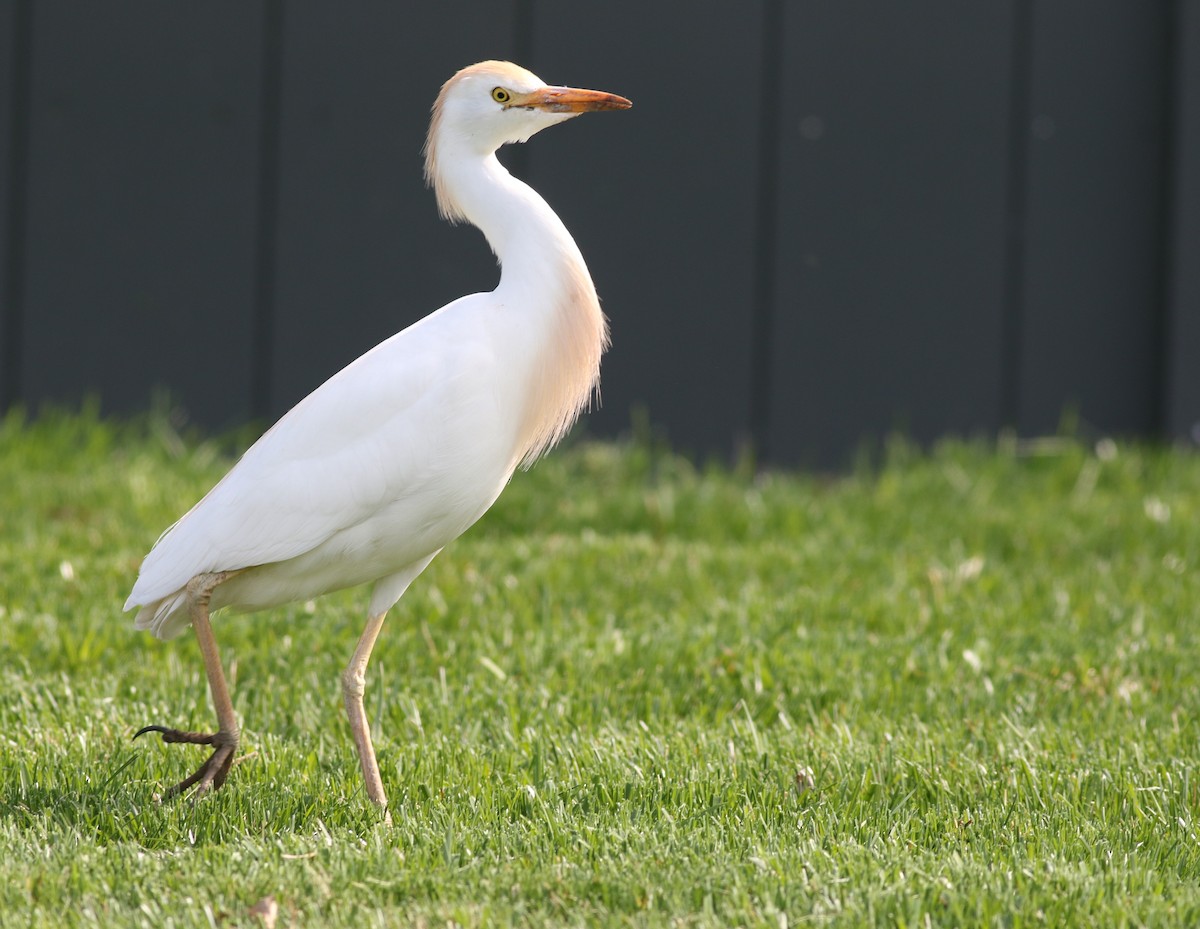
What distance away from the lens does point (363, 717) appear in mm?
3188

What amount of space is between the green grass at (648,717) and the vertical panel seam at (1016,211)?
41.2 inches

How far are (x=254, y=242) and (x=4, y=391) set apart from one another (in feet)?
4.42

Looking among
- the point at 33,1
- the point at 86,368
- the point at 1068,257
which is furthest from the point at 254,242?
the point at 1068,257

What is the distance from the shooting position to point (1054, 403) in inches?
281

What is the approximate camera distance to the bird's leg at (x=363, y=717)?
9.98ft

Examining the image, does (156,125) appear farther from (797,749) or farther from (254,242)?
(797,749)

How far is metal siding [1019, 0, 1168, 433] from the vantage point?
6918mm

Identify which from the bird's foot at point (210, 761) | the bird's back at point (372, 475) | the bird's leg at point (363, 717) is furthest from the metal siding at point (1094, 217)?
the bird's foot at point (210, 761)

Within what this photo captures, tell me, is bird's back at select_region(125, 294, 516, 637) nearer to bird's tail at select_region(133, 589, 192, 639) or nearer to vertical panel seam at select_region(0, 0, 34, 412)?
bird's tail at select_region(133, 589, 192, 639)

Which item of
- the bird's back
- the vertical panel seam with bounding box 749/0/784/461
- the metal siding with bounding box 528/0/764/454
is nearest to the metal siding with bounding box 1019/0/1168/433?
the vertical panel seam with bounding box 749/0/784/461

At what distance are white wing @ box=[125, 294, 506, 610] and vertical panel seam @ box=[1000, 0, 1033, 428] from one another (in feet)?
14.6

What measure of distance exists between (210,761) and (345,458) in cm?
70

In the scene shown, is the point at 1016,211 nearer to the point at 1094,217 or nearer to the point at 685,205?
the point at 1094,217

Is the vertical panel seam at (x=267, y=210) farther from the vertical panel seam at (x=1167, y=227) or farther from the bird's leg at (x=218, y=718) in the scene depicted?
the vertical panel seam at (x=1167, y=227)
